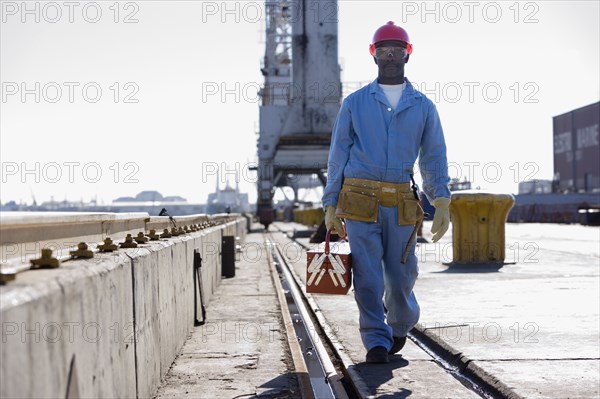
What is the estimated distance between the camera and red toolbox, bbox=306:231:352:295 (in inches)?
225

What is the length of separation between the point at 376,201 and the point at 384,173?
0.21m

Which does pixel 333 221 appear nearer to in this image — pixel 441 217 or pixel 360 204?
pixel 360 204

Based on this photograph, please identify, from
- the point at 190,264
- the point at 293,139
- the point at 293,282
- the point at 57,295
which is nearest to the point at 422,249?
the point at 293,282

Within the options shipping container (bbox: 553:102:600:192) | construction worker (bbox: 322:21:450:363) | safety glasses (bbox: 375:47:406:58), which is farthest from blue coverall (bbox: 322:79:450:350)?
shipping container (bbox: 553:102:600:192)

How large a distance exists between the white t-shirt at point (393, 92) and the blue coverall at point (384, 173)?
5cm

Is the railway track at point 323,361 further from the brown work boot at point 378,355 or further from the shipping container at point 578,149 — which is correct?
the shipping container at point 578,149

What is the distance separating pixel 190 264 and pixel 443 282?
485 centimetres

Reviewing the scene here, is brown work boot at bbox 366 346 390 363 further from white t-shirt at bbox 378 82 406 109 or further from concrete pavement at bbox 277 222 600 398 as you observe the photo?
white t-shirt at bbox 378 82 406 109

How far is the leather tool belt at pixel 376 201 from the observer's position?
Answer: 5621 millimetres

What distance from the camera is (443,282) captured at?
11.2m

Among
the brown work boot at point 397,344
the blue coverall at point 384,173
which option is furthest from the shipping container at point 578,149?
the brown work boot at point 397,344

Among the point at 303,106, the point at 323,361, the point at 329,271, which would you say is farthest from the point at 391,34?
the point at 303,106

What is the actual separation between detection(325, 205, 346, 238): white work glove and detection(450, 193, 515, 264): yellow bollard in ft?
29.3

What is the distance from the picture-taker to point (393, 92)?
596 centimetres
